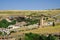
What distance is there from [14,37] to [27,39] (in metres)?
3.35

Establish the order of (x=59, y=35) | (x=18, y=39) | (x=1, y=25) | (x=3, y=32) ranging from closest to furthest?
(x=18, y=39), (x=59, y=35), (x=3, y=32), (x=1, y=25)

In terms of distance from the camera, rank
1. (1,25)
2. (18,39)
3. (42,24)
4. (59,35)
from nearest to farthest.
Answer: (18,39), (59,35), (42,24), (1,25)

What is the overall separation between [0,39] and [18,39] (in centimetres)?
272

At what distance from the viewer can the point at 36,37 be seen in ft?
107

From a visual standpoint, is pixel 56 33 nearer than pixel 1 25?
Yes

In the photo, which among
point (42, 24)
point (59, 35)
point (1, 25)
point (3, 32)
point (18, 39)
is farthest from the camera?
point (1, 25)

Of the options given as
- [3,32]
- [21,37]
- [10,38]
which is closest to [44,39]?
[21,37]

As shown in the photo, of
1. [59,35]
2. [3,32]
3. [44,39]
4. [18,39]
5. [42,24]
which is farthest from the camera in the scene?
[42,24]

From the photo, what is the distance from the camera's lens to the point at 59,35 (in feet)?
119

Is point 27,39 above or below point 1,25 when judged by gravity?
above

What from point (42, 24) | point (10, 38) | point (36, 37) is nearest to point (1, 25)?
point (42, 24)

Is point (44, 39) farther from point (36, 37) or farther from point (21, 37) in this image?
point (21, 37)

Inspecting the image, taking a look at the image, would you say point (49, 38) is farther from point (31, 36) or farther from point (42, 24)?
point (42, 24)

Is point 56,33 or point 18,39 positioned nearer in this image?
Result: point 18,39
